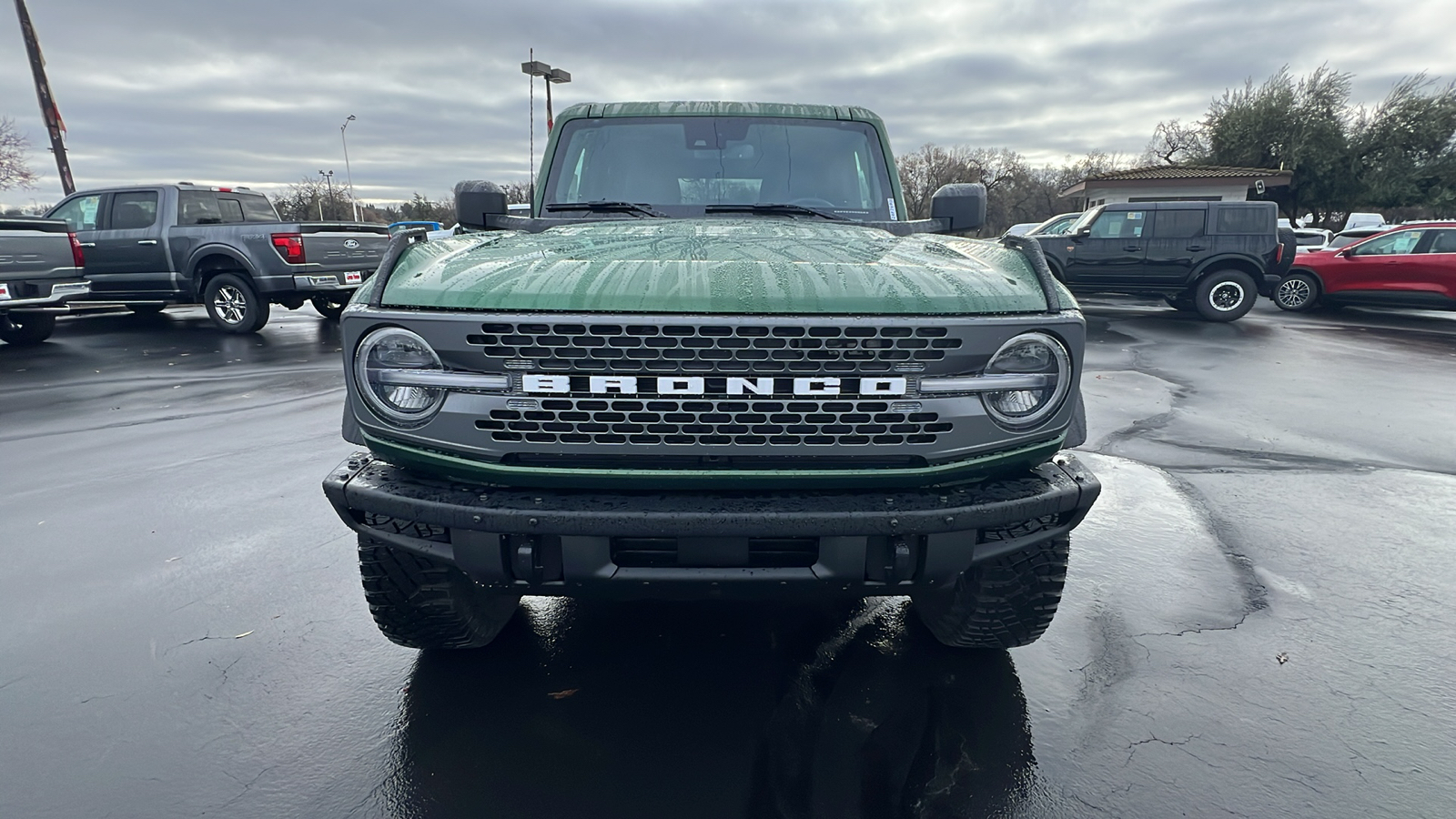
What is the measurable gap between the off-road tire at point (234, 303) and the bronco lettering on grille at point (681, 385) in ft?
34.0

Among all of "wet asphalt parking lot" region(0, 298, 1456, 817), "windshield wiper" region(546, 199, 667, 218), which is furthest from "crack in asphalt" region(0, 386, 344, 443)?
"windshield wiper" region(546, 199, 667, 218)

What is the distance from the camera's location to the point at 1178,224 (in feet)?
40.7

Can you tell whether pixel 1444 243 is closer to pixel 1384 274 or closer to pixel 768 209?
pixel 1384 274

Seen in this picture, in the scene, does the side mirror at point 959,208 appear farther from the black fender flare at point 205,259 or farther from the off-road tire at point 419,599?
the black fender flare at point 205,259

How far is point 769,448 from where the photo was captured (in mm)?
1953

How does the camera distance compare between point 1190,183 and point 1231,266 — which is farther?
point 1190,183

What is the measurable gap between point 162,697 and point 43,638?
82cm

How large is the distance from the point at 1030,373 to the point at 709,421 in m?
0.89

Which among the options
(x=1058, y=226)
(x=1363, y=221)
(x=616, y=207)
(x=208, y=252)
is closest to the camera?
(x=616, y=207)

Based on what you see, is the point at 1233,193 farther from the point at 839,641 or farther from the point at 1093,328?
the point at 839,641

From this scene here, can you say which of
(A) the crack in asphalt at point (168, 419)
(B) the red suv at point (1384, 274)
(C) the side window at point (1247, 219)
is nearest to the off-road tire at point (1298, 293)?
(B) the red suv at point (1384, 274)

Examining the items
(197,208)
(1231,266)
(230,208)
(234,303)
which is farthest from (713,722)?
(1231,266)

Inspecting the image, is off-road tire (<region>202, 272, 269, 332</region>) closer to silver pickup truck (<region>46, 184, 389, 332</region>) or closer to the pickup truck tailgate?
silver pickup truck (<region>46, 184, 389, 332</region>)

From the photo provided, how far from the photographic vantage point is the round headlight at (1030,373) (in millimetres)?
2020
